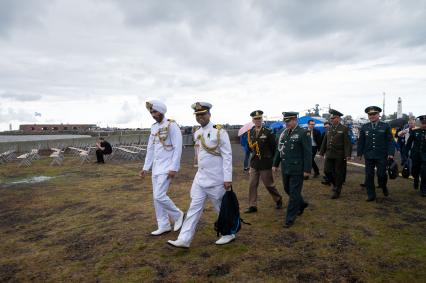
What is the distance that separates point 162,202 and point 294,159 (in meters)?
2.33

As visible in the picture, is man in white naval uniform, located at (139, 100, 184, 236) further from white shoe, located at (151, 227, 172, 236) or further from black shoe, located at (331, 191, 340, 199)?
black shoe, located at (331, 191, 340, 199)

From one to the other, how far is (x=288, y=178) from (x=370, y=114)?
9.53 feet

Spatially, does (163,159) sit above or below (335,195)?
above

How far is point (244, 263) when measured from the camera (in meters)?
4.32

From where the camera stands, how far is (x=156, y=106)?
5523 millimetres

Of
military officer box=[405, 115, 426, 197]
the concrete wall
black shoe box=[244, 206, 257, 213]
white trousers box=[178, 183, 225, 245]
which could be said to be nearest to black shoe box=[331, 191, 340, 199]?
military officer box=[405, 115, 426, 197]

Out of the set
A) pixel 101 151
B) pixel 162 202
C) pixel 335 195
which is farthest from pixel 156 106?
pixel 101 151

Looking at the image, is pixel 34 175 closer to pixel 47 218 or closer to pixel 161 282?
pixel 47 218

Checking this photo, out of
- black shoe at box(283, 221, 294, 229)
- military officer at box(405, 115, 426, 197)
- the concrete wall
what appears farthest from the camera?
the concrete wall

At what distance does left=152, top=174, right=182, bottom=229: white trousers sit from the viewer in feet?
17.5

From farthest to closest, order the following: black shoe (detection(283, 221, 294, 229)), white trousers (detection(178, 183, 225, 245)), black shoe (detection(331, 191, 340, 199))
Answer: black shoe (detection(331, 191, 340, 199)) < black shoe (detection(283, 221, 294, 229)) < white trousers (detection(178, 183, 225, 245))

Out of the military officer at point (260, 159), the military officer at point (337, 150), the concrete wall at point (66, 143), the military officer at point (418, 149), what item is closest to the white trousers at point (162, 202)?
the military officer at point (260, 159)

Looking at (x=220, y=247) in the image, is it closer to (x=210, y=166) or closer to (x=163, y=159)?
(x=210, y=166)

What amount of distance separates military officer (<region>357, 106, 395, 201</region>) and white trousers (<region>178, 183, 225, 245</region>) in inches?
159
